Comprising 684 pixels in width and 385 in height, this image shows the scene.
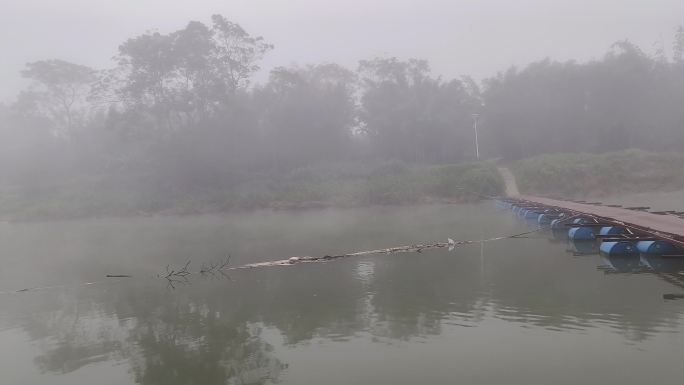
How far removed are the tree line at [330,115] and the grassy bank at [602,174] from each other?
6.32 m

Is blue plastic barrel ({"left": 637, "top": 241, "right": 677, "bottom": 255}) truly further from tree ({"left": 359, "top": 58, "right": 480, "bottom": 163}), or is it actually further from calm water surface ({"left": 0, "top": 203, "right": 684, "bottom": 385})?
tree ({"left": 359, "top": 58, "right": 480, "bottom": 163})

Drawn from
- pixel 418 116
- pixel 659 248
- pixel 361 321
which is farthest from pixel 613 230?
pixel 418 116

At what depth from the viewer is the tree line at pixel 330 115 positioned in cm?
3997

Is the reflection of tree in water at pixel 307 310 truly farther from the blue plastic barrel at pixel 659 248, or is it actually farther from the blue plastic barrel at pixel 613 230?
the blue plastic barrel at pixel 613 230

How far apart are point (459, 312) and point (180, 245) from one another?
1543 centimetres

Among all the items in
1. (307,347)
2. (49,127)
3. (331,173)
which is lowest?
(307,347)

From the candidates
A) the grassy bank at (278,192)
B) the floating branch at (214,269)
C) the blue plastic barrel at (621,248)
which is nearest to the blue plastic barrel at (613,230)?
the blue plastic barrel at (621,248)

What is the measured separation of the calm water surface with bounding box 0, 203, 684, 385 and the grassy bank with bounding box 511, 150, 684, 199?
1882 cm

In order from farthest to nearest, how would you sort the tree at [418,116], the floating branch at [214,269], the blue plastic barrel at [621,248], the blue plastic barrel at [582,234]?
the tree at [418,116] → the blue plastic barrel at [582,234] → the floating branch at [214,269] → the blue plastic barrel at [621,248]

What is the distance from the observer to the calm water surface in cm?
688

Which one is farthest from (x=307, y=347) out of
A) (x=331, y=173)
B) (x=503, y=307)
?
(x=331, y=173)

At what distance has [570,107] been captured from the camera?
4072 cm

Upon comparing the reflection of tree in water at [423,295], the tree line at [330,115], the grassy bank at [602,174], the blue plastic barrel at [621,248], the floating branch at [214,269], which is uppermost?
the tree line at [330,115]

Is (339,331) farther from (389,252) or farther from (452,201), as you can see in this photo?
(452,201)
